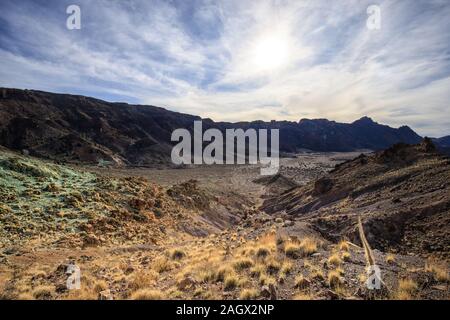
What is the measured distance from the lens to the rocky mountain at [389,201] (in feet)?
46.9

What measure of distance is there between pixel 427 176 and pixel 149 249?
17820mm

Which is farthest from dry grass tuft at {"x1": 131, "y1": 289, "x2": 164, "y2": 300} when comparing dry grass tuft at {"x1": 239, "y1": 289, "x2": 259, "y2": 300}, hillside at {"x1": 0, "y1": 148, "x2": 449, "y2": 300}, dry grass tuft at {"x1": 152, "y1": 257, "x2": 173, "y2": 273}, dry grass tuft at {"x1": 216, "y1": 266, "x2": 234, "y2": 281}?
dry grass tuft at {"x1": 152, "y1": 257, "x2": 173, "y2": 273}

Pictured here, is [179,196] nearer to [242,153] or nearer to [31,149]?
[31,149]

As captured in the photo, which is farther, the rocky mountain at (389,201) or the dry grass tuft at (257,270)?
the rocky mountain at (389,201)

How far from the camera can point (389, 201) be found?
19953 mm

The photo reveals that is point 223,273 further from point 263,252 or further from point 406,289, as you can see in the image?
point 406,289

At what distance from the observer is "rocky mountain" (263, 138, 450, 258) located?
14297 mm

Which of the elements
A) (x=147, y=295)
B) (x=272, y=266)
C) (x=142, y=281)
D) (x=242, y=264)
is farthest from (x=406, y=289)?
(x=142, y=281)

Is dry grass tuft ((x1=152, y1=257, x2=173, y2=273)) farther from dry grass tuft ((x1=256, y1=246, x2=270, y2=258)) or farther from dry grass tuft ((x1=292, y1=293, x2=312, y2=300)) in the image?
dry grass tuft ((x1=292, y1=293, x2=312, y2=300))

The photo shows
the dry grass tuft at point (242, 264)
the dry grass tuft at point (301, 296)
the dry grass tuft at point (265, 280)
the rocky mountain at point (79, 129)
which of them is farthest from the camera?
the rocky mountain at point (79, 129)

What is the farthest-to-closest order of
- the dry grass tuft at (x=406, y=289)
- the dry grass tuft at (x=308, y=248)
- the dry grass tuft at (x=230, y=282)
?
the dry grass tuft at (x=308, y=248) < the dry grass tuft at (x=230, y=282) < the dry grass tuft at (x=406, y=289)

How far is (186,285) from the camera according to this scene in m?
7.95

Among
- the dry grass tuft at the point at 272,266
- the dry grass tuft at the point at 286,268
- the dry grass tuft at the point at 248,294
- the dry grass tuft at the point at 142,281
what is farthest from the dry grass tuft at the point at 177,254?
the dry grass tuft at the point at 248,294

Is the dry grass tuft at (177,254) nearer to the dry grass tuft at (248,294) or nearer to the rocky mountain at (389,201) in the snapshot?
the dry grass tuft at (248,294)
